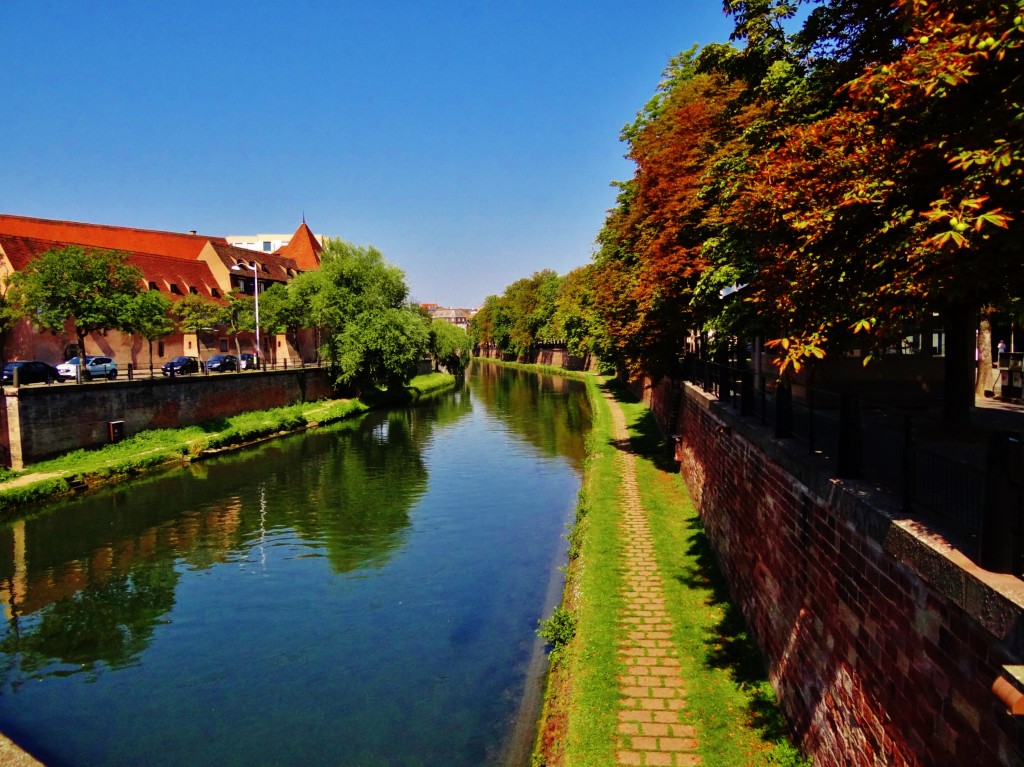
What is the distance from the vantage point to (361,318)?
143 ft

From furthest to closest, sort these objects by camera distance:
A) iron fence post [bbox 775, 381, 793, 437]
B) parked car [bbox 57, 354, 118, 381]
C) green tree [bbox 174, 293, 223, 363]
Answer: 1. green tree [bbox 174, 293, 223, 363]
2. parked car [bbox 57, 354, 118, 381]
3. iron fence post [bbox 775, 381, 793, 437]

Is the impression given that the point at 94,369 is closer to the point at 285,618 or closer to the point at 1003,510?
the point at 285,618

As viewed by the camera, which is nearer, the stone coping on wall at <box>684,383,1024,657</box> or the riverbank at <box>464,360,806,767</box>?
the stone coping on wall at <box>684,383,1024,657</box>

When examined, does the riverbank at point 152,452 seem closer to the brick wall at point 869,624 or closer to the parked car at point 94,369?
the parked car at point 94,369

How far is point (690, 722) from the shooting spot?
7.59 m

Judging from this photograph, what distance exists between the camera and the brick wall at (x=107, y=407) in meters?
23.7

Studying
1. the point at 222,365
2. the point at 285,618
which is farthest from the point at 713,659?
the point at 222,365

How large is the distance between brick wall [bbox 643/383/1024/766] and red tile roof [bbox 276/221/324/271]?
74.3 meters

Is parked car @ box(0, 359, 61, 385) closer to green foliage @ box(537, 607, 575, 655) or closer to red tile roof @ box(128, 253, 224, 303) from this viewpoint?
red tile roof @ box(128, 253, 224, 303)

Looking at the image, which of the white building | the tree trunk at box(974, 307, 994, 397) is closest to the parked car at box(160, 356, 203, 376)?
the tree trunk at box(974, 307, 994, 397)

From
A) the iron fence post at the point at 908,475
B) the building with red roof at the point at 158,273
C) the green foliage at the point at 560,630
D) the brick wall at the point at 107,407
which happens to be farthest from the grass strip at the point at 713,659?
the building with red roof at the point at 158,273

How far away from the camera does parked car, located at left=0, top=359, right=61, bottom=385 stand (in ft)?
90.9

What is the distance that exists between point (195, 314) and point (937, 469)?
49.6 m

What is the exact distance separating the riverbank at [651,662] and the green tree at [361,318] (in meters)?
30.1
